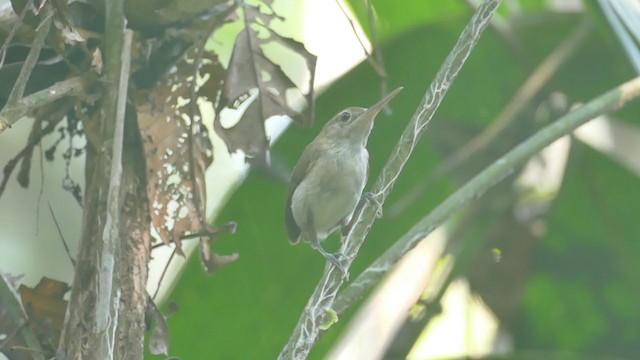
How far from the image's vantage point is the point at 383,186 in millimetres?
1086

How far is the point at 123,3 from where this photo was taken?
1351 mm

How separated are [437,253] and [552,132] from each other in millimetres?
918

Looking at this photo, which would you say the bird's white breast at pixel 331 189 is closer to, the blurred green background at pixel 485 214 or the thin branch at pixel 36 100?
the blurred green background at pixel 485 214

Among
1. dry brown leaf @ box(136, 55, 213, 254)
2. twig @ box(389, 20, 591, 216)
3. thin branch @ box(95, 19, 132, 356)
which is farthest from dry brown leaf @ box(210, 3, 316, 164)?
twig @ box(389, 20, 591, 216)

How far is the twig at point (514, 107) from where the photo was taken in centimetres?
180

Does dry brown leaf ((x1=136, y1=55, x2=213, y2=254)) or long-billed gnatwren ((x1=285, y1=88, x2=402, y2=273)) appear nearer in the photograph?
dry brown leaf ((x1=136, y1=55, x2=213, y2=254))

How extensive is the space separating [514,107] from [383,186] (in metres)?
0.82

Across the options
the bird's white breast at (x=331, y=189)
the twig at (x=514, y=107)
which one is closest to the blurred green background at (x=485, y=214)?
the twig at (x=514, y=107)

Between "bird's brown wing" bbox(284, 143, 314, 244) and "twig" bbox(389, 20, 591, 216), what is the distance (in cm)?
21

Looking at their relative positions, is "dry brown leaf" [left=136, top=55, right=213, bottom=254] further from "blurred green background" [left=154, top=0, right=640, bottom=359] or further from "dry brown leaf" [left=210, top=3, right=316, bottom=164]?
"blurred green background" [left=154, top=0, right=640, bottom=359]

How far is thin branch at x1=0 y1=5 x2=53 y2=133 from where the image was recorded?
1100mm

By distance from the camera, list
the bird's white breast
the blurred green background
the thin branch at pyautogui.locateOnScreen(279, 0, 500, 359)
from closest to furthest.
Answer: the thin branch at pyautogui.locateOnScreen(279, 0, 500, 359) → the bird's white breast → the blurred green background

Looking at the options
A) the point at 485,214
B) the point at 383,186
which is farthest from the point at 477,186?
the point at 485,214

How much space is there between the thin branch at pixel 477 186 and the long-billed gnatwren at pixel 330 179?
0.38 m
